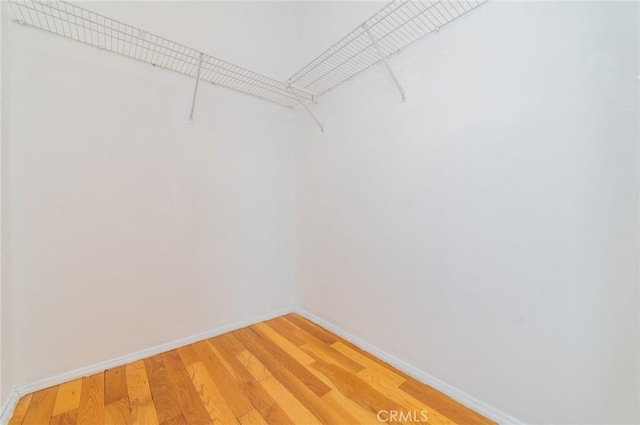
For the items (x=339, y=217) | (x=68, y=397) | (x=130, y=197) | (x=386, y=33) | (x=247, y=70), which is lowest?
(x=68, y=397)

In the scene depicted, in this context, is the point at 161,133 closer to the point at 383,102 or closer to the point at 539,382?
the point at 383,102

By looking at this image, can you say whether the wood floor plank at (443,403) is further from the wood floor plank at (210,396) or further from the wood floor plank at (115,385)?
the wood floor plank at (115,385)

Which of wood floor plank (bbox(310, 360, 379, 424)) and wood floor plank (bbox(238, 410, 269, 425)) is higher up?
wood floor plank (bbox(310, 360, 379, 424))

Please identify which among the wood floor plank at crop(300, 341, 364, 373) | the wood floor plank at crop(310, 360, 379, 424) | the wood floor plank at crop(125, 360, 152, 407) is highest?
the wood floor plank at crop(310, 360, 379, 424)

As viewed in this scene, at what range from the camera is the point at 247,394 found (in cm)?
112

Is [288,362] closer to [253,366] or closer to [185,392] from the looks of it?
[253,366]

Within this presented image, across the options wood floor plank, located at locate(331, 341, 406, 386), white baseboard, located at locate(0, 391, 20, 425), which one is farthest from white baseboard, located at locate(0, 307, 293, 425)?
wood floor plank, located at locate(331, 341, 406, 386)

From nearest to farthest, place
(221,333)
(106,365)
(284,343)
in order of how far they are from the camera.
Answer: (106,365) < (284,343) < (221,333)

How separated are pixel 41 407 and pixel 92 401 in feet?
0.63

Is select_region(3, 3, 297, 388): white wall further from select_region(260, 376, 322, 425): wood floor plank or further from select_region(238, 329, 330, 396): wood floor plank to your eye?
select_region(260, 376, 322, 425): wood floor plank

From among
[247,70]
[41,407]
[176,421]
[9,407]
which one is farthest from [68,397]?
[247,70]

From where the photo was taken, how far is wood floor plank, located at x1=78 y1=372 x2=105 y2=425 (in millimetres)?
984

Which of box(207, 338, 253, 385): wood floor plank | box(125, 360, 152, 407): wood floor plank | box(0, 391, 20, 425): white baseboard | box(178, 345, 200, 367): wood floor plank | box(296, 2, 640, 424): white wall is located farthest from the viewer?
box(178, 345, 200, 367): wood floor plank

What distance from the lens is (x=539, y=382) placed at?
891 millimetres
